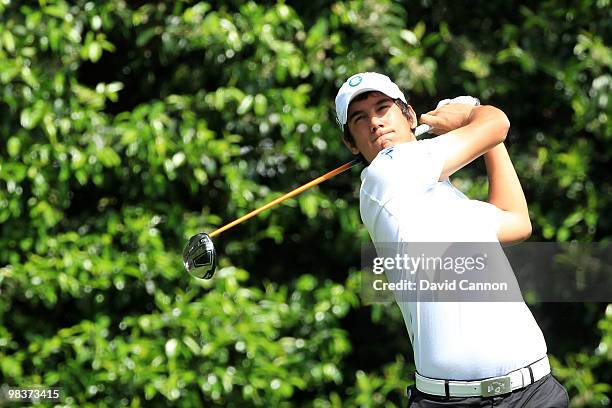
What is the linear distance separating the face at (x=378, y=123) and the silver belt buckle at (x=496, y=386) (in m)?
0.61

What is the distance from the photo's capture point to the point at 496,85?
4879mm

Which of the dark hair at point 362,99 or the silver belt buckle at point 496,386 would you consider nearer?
the silver belt buckle at point 496,386

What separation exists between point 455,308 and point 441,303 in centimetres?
4

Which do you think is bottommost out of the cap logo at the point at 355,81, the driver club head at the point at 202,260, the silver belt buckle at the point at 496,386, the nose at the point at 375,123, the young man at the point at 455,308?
the silver belt buckle at the point at 496,386

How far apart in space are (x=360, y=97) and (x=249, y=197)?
79.0 inches

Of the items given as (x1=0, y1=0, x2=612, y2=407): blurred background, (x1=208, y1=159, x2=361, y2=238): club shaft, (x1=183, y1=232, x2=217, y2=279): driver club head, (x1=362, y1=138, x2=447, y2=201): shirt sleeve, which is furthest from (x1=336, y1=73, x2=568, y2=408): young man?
(x1=0, y1=0, x2=612, y2=407): blurred background

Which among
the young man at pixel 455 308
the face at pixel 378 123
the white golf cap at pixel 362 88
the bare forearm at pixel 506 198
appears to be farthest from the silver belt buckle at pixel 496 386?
the white golf cap at pixel 362 88

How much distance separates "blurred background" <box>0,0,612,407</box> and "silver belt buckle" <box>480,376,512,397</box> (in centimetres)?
217

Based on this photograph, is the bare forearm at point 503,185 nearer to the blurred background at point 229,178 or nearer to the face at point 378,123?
the face at point 378,123

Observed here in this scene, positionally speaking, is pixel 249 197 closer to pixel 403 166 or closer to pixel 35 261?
pixel 35 261

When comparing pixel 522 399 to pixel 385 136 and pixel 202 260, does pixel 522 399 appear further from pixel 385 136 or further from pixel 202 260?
pixel 202 260

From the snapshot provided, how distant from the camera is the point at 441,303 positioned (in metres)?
2.53

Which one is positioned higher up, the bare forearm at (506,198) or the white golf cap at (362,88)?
the white golf cap at (362,88)

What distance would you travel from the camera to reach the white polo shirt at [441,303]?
248cm
